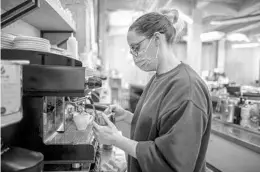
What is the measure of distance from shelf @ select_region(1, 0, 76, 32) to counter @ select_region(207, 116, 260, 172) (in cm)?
207

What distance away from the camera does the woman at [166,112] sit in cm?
73

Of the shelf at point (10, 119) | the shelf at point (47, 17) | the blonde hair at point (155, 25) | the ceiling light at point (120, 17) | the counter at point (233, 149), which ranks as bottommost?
the counter at point (233, 149)

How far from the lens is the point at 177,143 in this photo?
2.33 ft

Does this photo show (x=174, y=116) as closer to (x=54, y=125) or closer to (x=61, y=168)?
(x=61, y=168)

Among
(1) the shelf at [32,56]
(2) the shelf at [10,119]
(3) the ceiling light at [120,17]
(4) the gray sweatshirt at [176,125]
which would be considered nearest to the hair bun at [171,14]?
(4) the gray sweatshirt at [176,125]

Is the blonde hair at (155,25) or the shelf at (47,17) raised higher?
the shelf at (47,17)

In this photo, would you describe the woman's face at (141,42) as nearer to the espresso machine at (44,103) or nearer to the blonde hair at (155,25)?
the blonde hair at (155,25)

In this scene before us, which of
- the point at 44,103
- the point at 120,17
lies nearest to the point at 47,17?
the point at 44,103

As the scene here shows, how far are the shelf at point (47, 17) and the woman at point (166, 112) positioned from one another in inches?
20.7

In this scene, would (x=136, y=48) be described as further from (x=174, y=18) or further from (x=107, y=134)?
(x=107, y=134)

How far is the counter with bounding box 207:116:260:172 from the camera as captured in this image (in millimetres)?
1790

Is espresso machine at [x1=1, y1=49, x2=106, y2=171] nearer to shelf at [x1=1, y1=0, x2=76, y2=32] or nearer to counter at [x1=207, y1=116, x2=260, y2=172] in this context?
shelf at [x1=1, y1=0, x2=76, y2=32]

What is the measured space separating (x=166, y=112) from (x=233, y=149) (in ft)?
5.51

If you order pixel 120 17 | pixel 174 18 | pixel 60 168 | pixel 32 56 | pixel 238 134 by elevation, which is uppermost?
pixel 120 17
